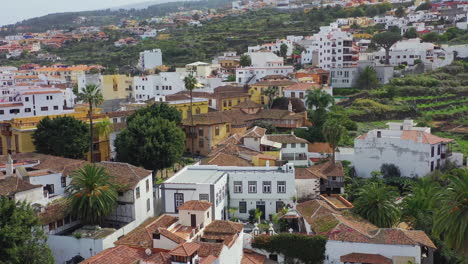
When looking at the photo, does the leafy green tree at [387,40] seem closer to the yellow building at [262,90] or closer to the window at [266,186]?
the yellow building at [262,90]

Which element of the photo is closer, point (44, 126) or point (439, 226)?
point (439, 226)

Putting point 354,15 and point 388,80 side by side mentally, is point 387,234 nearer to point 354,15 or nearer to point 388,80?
point 388,80

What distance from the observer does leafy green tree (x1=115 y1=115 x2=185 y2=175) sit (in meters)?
44.0

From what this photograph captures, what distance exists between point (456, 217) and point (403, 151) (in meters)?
24.3

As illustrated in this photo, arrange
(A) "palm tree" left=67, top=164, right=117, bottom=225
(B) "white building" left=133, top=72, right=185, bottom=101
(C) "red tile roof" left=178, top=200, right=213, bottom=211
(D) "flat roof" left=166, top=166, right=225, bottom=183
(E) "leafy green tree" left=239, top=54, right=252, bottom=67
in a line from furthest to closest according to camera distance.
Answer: (E) "leafy green tree" left=239, top=54, right=252, bottom=67, (B) "white building" left=133, top=72, right=185, bottom=101, (D) "flat roof" left=166, top=166, right=225, bottom=183, (A) "palm tree" left=67, top=164, right=117, bottom=225, (C) "red tile roof" left=178, top=200, right=213, bottom=211

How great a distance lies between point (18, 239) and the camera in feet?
82.9

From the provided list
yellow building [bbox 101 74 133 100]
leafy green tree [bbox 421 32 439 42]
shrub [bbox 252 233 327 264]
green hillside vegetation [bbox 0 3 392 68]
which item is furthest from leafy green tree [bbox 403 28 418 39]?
shrub [bbox 252 233 327 264]

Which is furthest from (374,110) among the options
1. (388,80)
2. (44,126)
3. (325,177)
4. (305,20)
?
(305,20)

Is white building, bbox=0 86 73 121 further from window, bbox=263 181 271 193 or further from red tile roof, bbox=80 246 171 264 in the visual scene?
red tile roof, bbox=80 246 171 264

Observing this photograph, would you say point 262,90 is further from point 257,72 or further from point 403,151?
point 403,151

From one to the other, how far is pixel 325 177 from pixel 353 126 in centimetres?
2248

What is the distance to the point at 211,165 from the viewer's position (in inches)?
1533

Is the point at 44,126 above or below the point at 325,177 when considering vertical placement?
above

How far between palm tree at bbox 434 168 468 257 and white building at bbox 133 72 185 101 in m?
60.2
